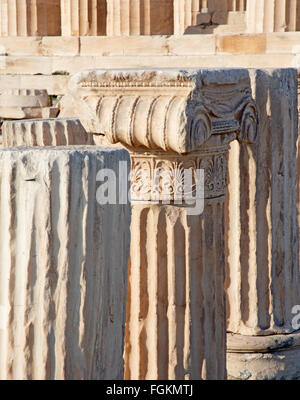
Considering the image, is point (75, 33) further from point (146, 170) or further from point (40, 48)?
point (146, 170)

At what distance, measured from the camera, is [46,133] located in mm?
7258

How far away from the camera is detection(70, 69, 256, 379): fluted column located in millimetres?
5605

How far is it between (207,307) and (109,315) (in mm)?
1395

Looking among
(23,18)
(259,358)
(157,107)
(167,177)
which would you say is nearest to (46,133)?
(167,177)

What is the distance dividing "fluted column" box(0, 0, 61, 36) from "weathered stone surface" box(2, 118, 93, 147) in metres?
13.7

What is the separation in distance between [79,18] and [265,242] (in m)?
14.3

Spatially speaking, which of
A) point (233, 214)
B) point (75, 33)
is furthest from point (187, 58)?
point (233, 214)

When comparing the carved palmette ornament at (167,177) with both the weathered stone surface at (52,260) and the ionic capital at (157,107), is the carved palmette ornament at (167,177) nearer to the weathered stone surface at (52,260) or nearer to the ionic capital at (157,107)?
the ionic capital at (157,107)

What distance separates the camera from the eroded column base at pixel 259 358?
693 centimetres

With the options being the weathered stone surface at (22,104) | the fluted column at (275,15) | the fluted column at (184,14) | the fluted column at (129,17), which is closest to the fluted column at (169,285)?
the weathered stone surface at (22,104)

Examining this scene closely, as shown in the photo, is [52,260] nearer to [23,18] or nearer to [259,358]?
[259,358]

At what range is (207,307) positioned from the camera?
5.80 metres

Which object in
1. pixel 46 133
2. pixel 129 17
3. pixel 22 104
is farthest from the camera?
pixel 129 17

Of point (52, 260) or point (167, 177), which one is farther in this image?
point (167, 177)
